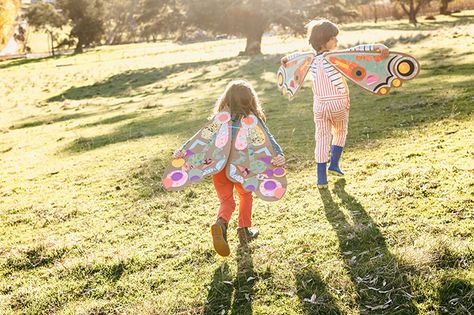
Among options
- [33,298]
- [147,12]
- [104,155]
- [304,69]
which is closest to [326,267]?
[33,298]

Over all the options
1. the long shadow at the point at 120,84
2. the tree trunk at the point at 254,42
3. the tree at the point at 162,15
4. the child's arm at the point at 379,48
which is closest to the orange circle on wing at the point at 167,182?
the child's arm at the point at 379,48

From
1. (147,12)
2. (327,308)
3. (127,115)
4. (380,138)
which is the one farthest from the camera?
(147,12)

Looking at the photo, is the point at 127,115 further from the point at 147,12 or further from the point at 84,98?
the point at 147,12

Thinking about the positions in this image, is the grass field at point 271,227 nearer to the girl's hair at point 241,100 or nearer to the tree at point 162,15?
the girl's hair at point 241,100

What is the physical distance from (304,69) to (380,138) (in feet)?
8.19

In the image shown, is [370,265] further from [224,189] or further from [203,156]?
[203,156]

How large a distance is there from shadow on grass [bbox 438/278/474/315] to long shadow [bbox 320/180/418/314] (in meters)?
0.21

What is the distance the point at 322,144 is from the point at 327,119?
0.32 m

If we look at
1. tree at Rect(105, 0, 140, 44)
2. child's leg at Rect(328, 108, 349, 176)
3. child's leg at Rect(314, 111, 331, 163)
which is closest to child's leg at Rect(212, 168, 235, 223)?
child's leg at Rect(314, 111, 331, 163)

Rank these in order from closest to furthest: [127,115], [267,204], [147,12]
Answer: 1. [267,204]
2. [127,115]
3. [147,12]

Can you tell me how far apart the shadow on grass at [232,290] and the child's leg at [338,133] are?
2347 millimetres

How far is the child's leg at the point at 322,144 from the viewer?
19.1 ft

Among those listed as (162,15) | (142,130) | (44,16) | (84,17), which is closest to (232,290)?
(142,130)

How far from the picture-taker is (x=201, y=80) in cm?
1970
